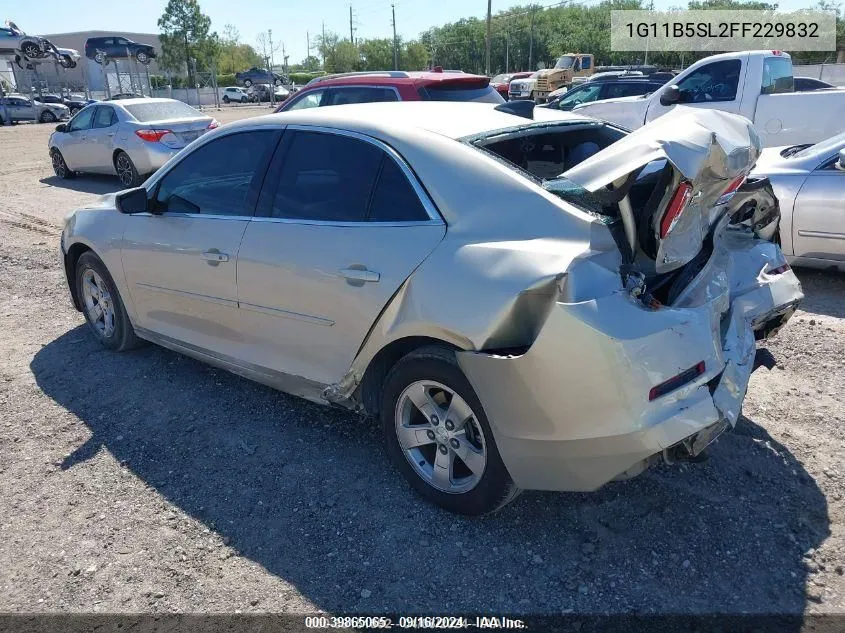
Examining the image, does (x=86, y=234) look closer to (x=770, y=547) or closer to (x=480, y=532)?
(x=480, y=532)

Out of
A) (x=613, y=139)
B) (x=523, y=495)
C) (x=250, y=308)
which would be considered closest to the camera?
(x=523, y=495)

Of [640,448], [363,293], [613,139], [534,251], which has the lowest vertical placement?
[640,448]

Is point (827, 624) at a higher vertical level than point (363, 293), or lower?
lower

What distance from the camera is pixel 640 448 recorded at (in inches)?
96.3

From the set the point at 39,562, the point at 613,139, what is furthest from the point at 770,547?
the point at 39,562

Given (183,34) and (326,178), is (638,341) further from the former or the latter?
(183,34)

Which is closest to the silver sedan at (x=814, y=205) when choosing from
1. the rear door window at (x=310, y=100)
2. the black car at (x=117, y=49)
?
the rear door window at (x=310, y=100)

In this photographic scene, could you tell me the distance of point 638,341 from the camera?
2408 mm

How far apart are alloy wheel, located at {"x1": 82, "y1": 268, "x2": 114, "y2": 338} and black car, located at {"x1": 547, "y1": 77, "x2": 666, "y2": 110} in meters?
12.0

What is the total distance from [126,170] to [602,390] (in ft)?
40.6

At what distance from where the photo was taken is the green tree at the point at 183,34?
2506 inches

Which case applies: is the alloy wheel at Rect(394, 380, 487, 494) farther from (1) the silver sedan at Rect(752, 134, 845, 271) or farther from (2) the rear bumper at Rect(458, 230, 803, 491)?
(1) the silver sedan at Rect(752, 134, 845, 271)

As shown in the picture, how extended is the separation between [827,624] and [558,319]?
144 cm

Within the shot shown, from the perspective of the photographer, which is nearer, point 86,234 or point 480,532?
point 480,532
